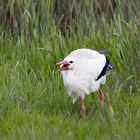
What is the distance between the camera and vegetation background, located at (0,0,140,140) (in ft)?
15.9

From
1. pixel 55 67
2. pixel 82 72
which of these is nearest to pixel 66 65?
pixel 82 72

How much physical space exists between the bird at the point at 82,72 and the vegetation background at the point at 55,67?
0.23 m

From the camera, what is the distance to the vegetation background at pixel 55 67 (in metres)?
4.83

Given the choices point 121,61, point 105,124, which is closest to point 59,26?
point 121,61

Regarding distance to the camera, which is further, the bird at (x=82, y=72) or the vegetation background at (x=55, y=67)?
the bird at (x=82, y=72)

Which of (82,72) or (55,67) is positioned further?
(55,67)

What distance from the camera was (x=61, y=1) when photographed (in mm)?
7750

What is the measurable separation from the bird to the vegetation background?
23 centimetres

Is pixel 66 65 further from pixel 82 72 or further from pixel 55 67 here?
pixel 55 67

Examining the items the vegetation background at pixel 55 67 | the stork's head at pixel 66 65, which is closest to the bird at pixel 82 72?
the stork's head at pixel 66 65

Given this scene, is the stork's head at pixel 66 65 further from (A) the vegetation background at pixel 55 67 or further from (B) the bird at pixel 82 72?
(A) the vegetation background at pixel 55 67

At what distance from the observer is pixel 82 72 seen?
203 inches

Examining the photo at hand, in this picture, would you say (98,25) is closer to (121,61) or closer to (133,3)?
(133,3)

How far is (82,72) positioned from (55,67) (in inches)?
53.1
